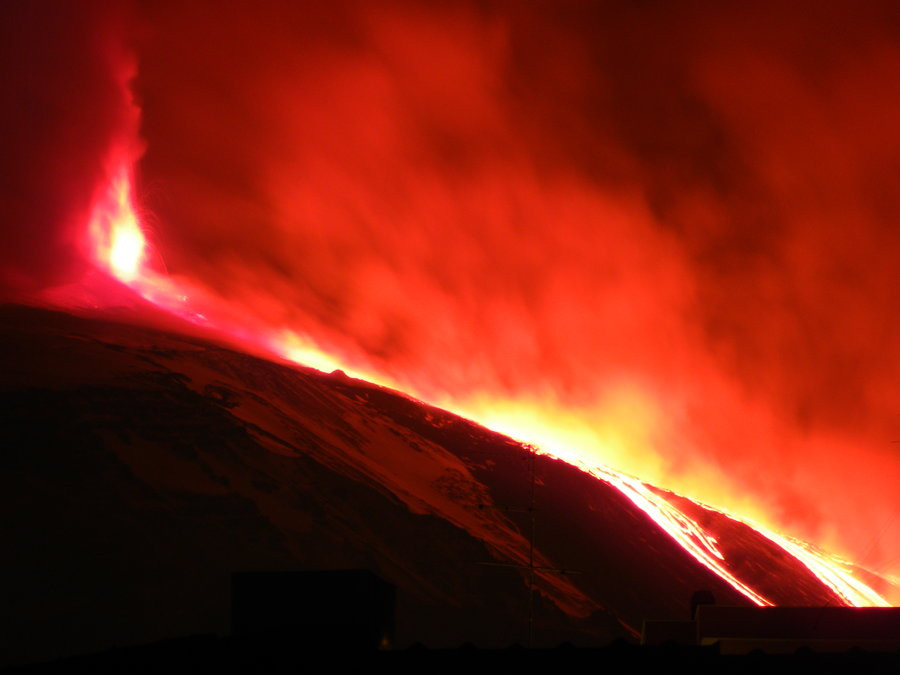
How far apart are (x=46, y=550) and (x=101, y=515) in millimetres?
7758

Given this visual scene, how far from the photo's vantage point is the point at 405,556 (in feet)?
297

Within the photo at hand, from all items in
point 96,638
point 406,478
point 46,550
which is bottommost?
point 96,638

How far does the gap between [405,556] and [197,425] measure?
1033 inches

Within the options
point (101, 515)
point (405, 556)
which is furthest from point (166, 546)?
point (405, 556)

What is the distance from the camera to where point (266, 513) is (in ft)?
295

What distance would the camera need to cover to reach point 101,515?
273 feet

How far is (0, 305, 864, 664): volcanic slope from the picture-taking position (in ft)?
252

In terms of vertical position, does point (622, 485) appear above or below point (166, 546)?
above

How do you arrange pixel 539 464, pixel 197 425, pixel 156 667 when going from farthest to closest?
pixel 539 464, pixel 197 425, pixel 156 667

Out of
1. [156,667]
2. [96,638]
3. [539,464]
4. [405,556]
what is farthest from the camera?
[539,464]

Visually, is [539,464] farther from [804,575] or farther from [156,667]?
[156,667]

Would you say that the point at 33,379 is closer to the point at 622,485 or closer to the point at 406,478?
the point at 406,478

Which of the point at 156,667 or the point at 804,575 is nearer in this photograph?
the point at 156,667

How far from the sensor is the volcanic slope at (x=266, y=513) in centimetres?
7675
